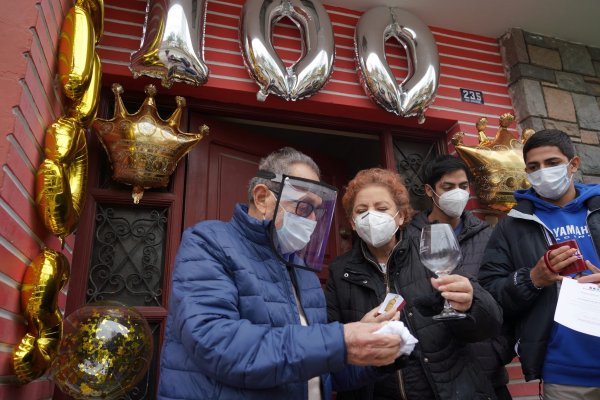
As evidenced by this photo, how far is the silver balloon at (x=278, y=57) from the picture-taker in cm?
274

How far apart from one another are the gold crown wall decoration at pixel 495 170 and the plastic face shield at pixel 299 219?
5.38 ft

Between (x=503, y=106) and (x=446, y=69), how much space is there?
524mm

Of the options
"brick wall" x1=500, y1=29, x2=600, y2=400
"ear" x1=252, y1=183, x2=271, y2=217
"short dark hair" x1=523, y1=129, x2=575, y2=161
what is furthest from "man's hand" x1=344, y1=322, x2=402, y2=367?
"brick wall" x1=500, y1=29, x2=600, y2=400

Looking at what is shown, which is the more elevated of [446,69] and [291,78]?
[446,69]

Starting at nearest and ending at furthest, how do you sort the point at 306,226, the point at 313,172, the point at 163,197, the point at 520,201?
the point at 306,226 < the point at 313,172 < the point at 520,201 < the point at 163,197

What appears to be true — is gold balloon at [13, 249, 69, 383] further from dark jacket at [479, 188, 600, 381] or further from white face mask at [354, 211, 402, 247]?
dark jacket at [479, 188, 600, 381]

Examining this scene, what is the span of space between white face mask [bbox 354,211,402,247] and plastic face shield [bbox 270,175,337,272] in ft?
1.19

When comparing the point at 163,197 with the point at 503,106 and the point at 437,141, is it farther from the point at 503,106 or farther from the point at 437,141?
the point at 503,106

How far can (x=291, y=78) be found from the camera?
2.78 m

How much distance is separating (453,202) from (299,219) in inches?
49.2

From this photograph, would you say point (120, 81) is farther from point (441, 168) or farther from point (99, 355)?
point (441, 168)

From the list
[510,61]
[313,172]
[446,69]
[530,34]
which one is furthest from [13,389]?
[530,34]

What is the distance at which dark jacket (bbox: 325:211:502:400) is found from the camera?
5.25 ft

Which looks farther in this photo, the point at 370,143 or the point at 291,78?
the point at 370,143
